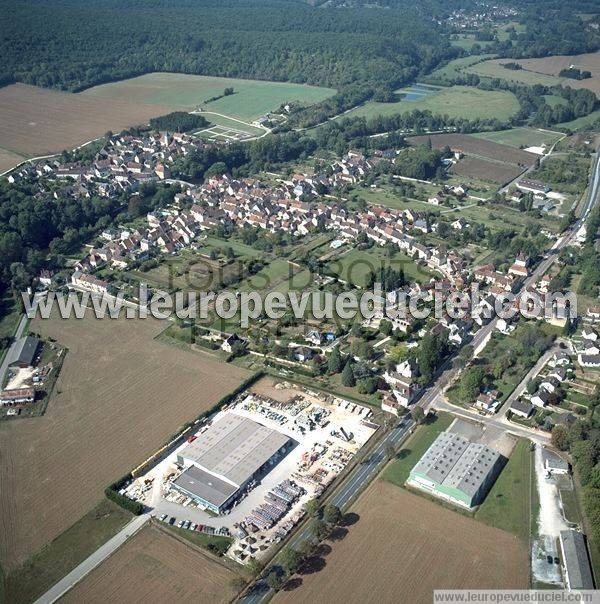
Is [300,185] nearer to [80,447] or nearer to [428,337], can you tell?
[428,337]

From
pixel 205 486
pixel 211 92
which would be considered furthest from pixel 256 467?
pixel 211 92

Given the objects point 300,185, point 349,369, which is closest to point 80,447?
point 349,369

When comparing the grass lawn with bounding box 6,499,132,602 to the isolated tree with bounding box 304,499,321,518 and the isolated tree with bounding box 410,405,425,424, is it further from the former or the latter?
the isolated tree with bounding box 410,405,425,424

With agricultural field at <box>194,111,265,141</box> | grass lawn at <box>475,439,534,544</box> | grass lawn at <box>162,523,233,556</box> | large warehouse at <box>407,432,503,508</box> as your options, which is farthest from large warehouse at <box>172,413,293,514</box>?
agricultural field at <box>194,111,265,141</box>

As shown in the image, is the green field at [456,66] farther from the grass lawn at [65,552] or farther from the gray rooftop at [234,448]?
the grass lawn at [65,552]

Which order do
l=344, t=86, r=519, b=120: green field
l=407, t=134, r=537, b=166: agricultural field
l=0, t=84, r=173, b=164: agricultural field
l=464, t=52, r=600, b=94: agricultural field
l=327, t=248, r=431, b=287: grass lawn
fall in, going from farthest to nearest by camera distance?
l=464, t=52, r=600, b=94: agricultural field
l=344, t=86, r=519, b=120: green field
l=0, t=84, r=173, b=164: agricultural field
l=407, t=134, r=537, b=166: agricultural field
l=327, t=248, r=431, b=287: grass lawn

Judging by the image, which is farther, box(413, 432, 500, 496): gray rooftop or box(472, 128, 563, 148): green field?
box(472, 128, 563, 148): green field
